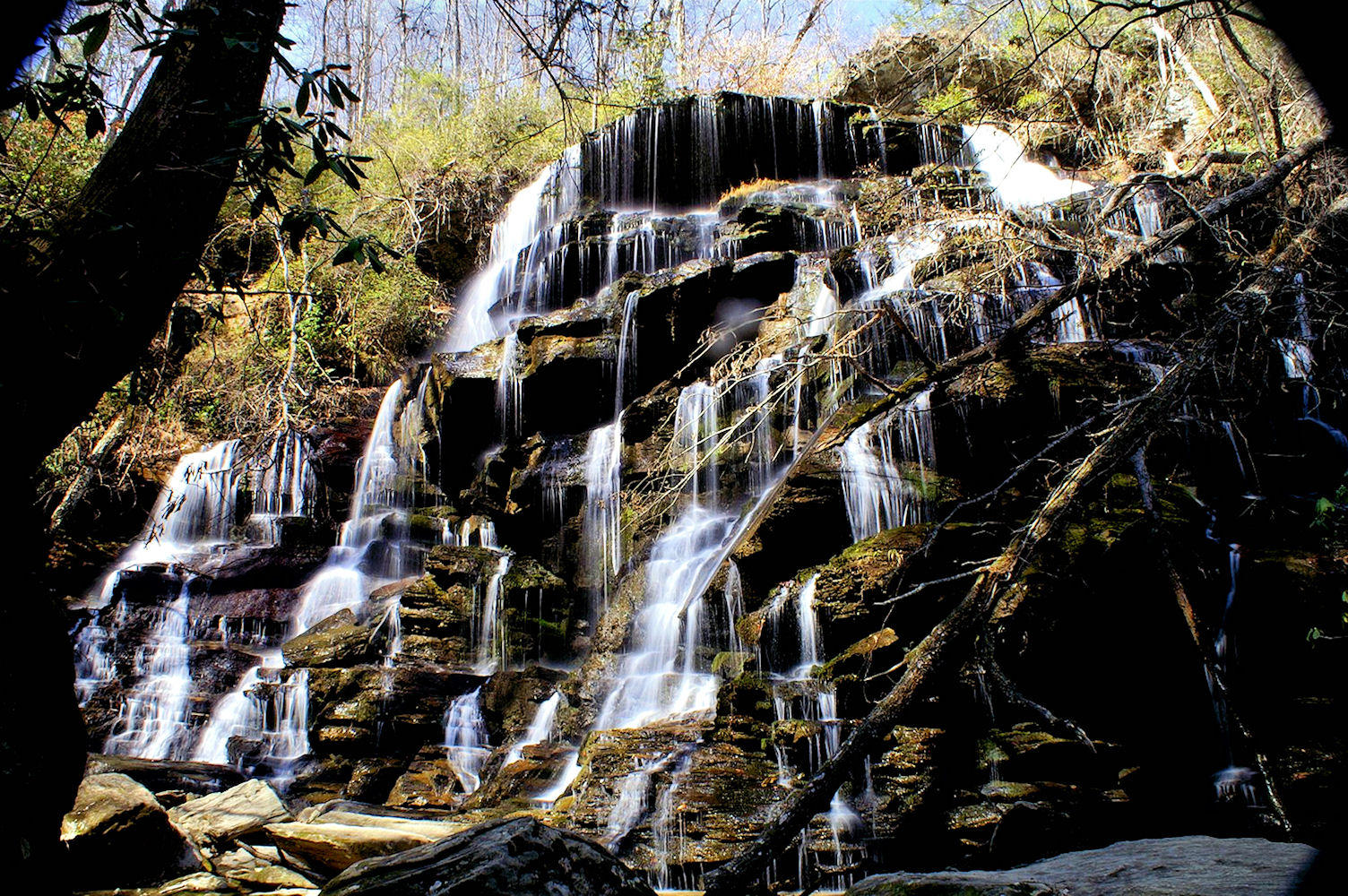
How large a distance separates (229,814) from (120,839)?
0.78 m

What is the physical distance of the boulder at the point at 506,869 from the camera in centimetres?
235

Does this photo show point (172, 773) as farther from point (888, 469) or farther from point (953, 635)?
point (888, 469)

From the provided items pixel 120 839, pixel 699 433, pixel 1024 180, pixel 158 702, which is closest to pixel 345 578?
pixel 158 702

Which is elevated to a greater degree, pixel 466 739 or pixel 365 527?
pixel 365 527

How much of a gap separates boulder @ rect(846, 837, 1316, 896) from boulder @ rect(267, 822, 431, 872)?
3.89m

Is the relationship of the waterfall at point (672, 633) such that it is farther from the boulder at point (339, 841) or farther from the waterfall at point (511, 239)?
the waterfall at point (511, 239)

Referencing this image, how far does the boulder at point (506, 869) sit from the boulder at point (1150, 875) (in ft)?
2.98

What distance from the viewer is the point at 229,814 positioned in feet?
20.1

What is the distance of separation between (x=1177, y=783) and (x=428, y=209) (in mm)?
18540

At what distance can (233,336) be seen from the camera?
58.3ft

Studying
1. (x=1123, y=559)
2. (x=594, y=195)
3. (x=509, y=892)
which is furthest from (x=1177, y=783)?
(x=594, y=195)

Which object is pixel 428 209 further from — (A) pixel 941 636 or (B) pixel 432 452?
(A) pixel 941 636

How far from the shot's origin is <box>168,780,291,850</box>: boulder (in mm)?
5898

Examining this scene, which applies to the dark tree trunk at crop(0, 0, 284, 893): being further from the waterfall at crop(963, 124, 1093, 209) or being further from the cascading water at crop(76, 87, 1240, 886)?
the waterfall at crop(963, 124, 1093, 209)
